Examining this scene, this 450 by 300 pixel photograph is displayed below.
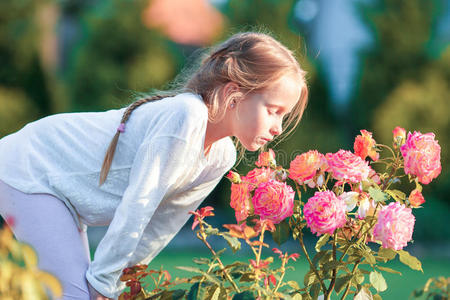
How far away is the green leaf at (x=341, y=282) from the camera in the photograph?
1.68 meters

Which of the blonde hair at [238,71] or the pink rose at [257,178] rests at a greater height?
the blonde hair at [238,71]

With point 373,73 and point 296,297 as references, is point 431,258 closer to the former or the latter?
point 373,73

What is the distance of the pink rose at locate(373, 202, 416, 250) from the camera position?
1630mm

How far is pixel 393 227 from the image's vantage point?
163 cm

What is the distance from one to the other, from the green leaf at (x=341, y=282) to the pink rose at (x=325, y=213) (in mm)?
139

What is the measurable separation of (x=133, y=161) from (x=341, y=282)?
76 cm

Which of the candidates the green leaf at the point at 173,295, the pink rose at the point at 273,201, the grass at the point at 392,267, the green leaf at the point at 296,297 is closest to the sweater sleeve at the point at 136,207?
the green leaf at the point at 173,295

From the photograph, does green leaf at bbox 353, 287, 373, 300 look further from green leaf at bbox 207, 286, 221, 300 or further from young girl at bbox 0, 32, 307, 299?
young girl at bbox 0, 32, 307, 299

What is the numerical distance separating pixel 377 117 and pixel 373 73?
696 mm

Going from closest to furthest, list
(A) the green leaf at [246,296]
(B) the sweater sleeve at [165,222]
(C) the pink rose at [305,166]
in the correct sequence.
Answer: (A) the green leaf at [246,296] → (C) the pink rose at [305,166] → (B) the sweater sleeve at [165,222]

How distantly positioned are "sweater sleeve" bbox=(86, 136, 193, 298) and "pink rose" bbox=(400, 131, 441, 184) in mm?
668

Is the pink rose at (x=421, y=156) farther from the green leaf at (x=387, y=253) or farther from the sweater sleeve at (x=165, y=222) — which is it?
the sweater sleeve at (x=165, y=222)

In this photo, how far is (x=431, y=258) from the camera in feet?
23.9

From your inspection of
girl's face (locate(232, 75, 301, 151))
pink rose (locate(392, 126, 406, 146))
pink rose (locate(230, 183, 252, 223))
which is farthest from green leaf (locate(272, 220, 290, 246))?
pink rose (locate(392, 126, 406, 146))
